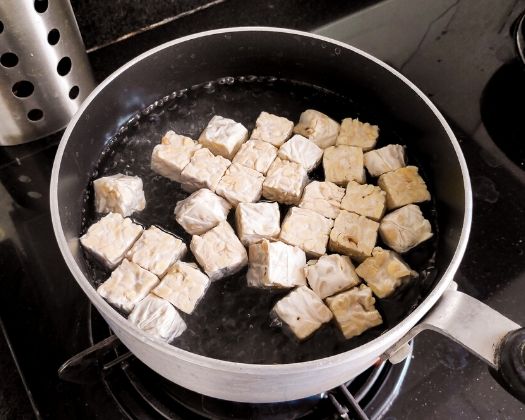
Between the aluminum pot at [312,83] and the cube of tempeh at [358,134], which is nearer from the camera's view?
the aluminum pot at [312,83]

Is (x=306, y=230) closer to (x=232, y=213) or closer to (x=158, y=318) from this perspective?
(x=232, y=213)

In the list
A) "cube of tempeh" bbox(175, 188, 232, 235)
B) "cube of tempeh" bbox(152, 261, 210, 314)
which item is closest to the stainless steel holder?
"cube of tempeh" bbox(175, 188, 232, 235)

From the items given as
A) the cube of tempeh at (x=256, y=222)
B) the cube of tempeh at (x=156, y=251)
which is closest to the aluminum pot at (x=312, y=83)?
the cube of tempeh at (x=156, y=251)

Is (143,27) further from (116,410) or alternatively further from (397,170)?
(116,410)

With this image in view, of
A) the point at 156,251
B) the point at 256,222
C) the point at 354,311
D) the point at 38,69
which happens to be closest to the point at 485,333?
the point at 354,311

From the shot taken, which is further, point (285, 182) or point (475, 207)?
point (475, 207)

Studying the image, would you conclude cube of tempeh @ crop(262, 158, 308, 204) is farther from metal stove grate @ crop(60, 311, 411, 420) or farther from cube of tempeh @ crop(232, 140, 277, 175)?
metal stove grate @ crop(60, 311, 411, 420)

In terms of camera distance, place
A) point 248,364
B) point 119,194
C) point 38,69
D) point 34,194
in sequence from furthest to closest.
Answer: point 34,194
point 38,69
point 119,194
point 248,364

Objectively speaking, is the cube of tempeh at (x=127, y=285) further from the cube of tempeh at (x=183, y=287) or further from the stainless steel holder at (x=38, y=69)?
the stainless steel holder at (x=38, y=69)
